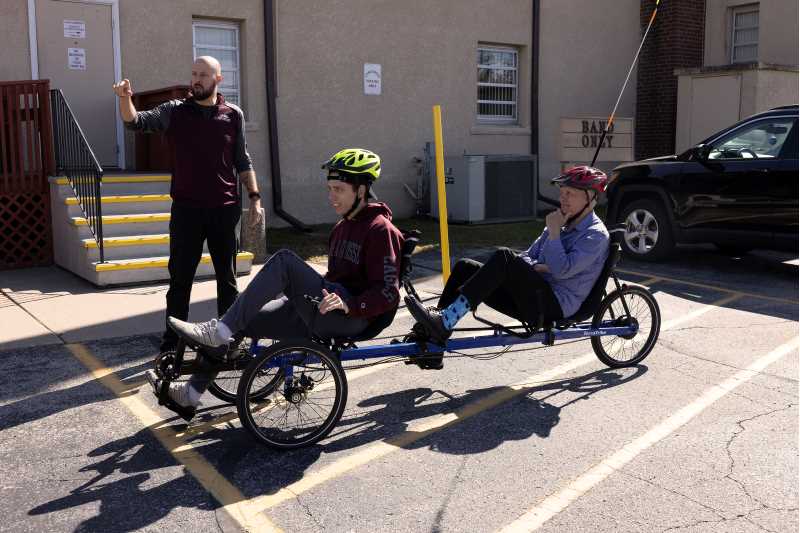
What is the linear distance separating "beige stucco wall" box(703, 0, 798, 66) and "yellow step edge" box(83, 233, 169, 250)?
38.9 ft

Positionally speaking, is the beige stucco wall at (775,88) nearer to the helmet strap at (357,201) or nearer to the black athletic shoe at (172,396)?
the helmet strap at (357,201)

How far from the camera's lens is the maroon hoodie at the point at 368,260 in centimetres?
429

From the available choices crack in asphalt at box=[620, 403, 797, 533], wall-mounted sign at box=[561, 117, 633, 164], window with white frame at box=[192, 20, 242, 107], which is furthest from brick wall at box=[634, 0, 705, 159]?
crack in asphalt at box=[620, 403, 797, 533]

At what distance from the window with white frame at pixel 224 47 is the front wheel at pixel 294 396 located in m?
8.28

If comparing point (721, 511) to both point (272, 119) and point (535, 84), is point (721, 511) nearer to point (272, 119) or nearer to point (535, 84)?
point (272, 119)

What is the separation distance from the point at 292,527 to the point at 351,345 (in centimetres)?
129

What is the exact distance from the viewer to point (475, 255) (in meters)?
10.4

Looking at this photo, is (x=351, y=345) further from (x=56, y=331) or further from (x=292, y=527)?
(x=56, y=331)

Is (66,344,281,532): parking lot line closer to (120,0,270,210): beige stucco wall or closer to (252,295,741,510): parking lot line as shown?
(252,295,741,510): parking lot line

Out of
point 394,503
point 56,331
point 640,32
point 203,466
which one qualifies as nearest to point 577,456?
point 394,503

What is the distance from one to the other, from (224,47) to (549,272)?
8313 mm

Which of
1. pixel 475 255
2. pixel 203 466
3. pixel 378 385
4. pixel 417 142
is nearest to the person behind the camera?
pixel 203 466

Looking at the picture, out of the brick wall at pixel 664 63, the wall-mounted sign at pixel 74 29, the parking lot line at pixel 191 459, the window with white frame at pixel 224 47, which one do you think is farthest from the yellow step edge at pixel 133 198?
the brick wall at pixel 664 63

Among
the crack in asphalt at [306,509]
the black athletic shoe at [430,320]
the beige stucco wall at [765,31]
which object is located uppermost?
the beige stucco wall at [765,31]
